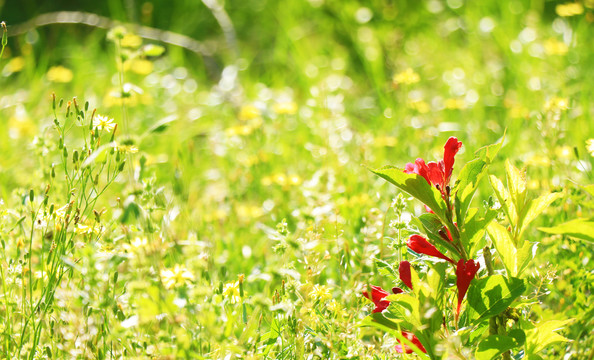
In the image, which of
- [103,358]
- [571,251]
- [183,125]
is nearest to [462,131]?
[571,251]

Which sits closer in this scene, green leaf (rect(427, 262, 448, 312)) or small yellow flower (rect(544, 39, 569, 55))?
green leaf (rect(427, 262, 448, 312))

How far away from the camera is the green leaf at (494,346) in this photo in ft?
3.57

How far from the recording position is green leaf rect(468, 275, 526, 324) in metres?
1.10

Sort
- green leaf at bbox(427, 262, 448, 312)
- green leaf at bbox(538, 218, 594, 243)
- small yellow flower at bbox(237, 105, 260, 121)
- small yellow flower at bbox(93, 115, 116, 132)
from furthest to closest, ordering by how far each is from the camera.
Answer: small yellow flower at bbox(237, 105, 260, 121)
small yellow flower at bbox(93, 115, 116, 132)
green leaf at bbox(427, 262, 448, 312)
green leaf at bbox(538, 218, 594, 243)

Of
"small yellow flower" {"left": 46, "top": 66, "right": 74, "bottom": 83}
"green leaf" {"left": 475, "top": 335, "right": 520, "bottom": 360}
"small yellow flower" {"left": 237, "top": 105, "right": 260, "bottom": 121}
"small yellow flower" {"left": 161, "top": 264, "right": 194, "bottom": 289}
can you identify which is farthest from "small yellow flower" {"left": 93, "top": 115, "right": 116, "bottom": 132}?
"small yellow flower" {"left": 46, "top": 66, "right": 74, "bottom": 83}

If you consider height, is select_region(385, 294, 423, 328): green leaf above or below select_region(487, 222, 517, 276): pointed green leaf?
below

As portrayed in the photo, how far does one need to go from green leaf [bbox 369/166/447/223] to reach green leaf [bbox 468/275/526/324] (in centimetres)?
14

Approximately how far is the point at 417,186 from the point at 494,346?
0.31 m

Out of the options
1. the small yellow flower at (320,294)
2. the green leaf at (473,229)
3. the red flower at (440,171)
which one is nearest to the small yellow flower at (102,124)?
the small yellow flower at (320,294)

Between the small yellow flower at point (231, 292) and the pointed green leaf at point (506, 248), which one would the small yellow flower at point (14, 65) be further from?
the pointed green leaf at point (506, 248)

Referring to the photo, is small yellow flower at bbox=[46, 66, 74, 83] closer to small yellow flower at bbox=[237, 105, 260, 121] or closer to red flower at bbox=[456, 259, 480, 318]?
small yellow flower at bbox=[237, 105, 260, 121]

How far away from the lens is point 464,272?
1.13 metres

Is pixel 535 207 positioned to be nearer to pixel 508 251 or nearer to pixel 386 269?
pixel 508 251

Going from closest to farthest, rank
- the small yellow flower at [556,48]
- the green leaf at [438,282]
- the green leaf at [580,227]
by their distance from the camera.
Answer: the green leaf at [580,227] < the green leaf at [438,282] < the small yellow flower at [556,48]
